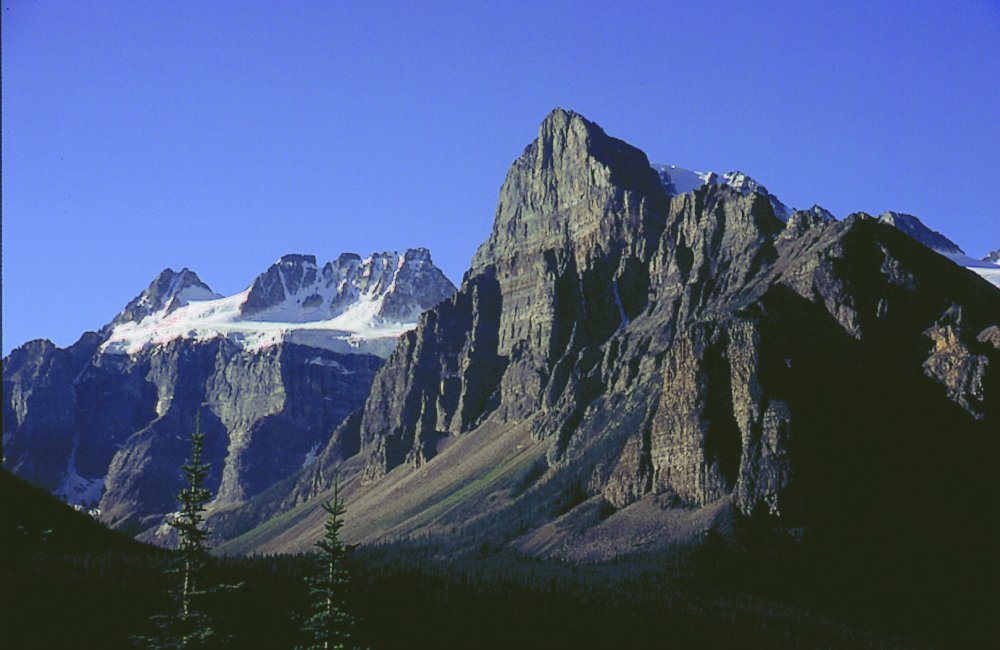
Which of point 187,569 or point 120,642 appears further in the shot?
point 120,642

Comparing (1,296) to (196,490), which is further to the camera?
(196,490)

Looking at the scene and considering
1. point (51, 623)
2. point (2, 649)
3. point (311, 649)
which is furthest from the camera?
point (51, 623)

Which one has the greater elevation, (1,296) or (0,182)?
(0,182)

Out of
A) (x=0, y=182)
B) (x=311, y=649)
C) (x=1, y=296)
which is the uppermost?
(x=0, y=182)

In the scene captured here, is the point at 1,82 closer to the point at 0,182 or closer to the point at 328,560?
the point at 0,182

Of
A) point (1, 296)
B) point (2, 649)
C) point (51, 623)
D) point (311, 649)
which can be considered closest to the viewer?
point (1, 296)

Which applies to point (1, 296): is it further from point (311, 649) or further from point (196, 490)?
point (311, 649)

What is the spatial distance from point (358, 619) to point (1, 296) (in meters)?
22.8

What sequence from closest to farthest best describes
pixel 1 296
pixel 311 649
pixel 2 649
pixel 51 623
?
pixel 1 296 → pixel 311 649 → pixel 2 649 → pixel 51 623

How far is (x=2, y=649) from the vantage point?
173 meters

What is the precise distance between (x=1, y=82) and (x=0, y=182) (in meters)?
4.51

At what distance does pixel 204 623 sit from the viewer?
67.3m

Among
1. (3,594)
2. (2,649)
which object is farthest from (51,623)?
(2,649)

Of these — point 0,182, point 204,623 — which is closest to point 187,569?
point 204,623
